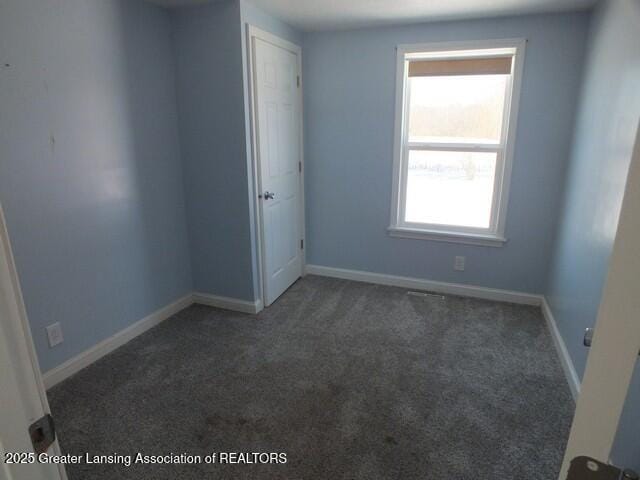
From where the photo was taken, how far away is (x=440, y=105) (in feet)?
10.6

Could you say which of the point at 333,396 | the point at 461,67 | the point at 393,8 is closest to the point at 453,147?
the point at 461,67

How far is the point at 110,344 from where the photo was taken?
8.52ft

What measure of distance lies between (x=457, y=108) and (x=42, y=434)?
3.33m

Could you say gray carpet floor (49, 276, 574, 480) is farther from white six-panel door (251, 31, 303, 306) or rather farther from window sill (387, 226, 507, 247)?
window sill (387, 226, 507, 247)

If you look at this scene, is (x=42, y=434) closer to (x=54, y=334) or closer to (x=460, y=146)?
(x=54, y=334)

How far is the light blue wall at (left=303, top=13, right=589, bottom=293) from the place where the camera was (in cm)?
285

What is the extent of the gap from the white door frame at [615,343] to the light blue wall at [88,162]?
2420 millimetres

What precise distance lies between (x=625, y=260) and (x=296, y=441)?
1712 mm

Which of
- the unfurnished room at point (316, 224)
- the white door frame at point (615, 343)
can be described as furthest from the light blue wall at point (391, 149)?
the white door frame at point (615, 343)

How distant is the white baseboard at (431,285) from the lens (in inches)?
130

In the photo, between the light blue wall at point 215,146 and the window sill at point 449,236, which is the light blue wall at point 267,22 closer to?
the light blue wall at point 215,146

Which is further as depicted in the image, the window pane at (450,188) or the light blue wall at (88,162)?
the window pane at (450,188)

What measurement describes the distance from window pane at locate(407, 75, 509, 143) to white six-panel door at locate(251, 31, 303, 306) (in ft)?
3.43

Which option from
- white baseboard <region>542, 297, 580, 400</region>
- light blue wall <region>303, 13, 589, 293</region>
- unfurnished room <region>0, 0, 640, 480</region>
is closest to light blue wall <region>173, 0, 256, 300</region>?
unfurnished room <region>0, 0, 640, 480</region>
